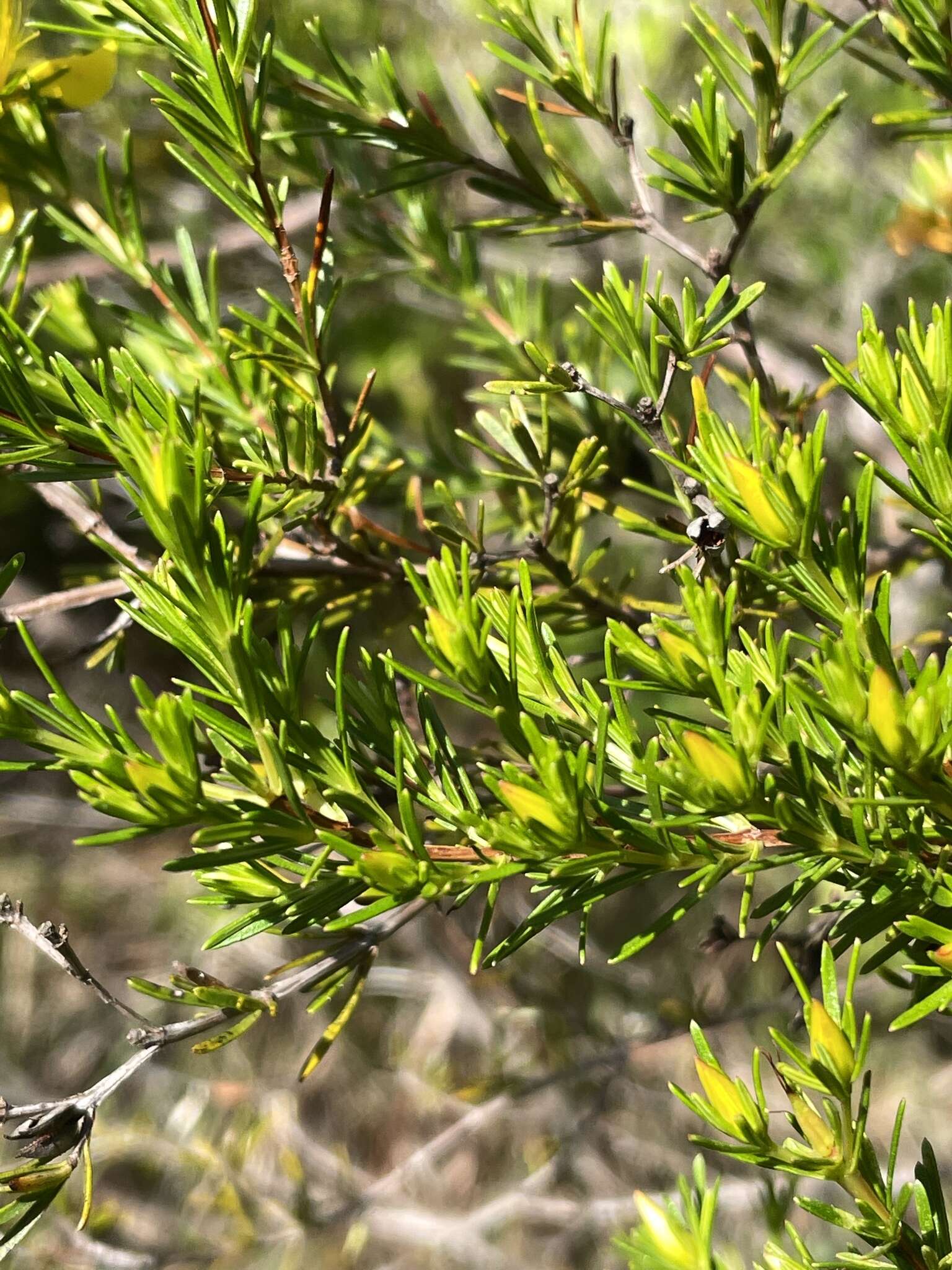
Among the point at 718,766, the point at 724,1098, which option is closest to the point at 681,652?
the point at 718,766

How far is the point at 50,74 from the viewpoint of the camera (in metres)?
0.43

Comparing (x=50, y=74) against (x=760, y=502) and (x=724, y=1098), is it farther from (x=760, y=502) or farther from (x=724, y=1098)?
(x=724, y=1098)

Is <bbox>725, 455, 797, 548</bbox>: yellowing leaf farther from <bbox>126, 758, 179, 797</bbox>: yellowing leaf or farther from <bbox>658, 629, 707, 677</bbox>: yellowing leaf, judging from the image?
<bbox>126, 758, 179, 797</bbox>: yellowing leaf

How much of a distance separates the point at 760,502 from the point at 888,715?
0.25 feet

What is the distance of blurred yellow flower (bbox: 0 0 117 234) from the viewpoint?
396 mm

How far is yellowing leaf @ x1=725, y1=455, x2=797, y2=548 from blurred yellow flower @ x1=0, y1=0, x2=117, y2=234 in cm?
35

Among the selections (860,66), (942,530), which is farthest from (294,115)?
(860,66)

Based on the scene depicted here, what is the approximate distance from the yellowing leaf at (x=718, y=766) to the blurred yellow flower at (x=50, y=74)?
0.39m

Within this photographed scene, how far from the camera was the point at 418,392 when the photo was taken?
6.59ft

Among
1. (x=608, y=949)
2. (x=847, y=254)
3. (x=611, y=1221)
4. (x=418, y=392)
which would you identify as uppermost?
(x=847, y=254)

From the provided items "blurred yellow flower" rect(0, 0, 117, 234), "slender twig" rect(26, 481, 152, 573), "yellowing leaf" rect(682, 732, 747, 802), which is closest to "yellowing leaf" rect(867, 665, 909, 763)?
"yellowing leaf" rect(682, 732, 747, 802)

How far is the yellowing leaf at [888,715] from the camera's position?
0.25 meters

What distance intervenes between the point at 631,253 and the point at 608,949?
1230mm

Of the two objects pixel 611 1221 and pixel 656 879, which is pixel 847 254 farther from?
pixel 611 1221
